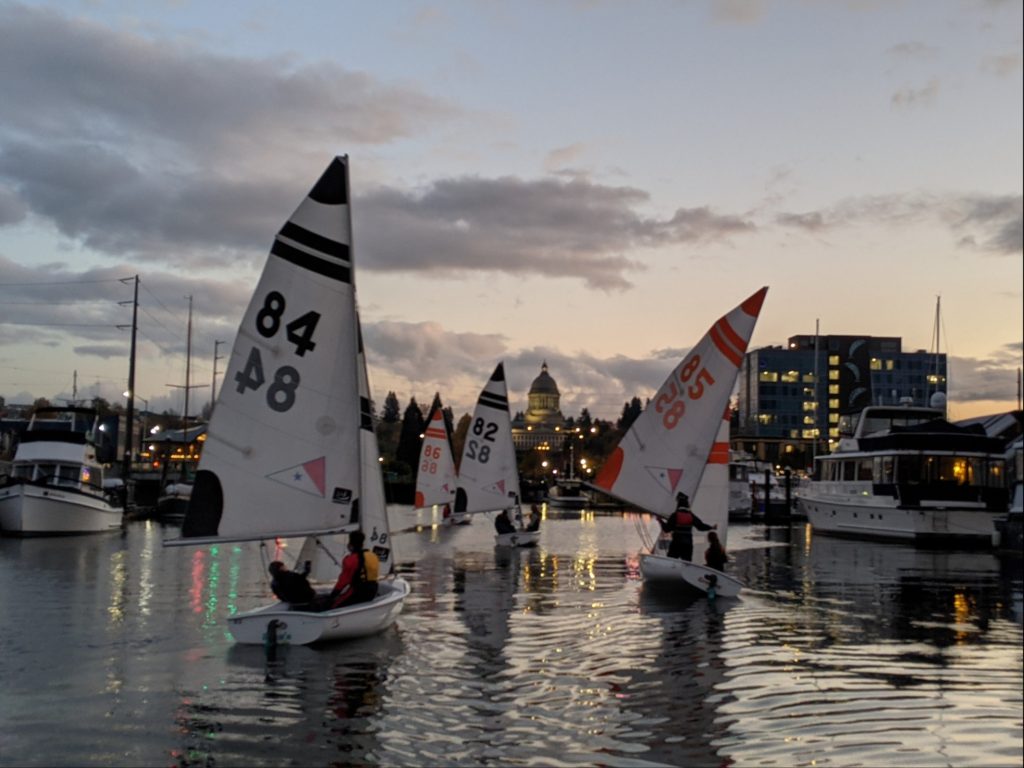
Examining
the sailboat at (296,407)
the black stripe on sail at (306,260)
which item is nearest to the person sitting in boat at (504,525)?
the sailboat at (296,407)

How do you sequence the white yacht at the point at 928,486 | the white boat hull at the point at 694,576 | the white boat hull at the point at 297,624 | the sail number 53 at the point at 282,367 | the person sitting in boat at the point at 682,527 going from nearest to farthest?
the white boat hull at the point at 297,624
the sail number 53 at the point at 282,367
the white boat hull at the point at 694,576
the person sitting in boat at the point at 682,527
the white yacht at the point at 928,486

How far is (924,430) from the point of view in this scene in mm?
56250

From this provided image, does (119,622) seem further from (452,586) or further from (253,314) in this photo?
(452,586)

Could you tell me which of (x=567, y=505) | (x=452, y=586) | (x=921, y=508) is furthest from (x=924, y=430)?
(x=567, y=505)

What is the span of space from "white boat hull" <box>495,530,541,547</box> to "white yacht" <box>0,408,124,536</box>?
22831 mm

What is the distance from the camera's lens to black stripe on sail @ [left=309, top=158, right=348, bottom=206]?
21156mm

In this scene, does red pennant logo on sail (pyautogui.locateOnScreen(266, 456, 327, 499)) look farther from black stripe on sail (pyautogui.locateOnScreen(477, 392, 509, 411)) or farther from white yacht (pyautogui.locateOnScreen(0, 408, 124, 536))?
white yacht (pyautogui.locateOnScreen(0, 408, 124, 536))

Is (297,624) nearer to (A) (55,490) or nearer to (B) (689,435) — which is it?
(B) (689,435)

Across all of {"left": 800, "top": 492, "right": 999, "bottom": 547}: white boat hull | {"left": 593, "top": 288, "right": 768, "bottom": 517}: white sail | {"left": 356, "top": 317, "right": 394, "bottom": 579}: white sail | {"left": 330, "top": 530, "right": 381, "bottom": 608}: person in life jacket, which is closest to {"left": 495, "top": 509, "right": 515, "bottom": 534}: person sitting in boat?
{"left": 800, "top": 492, "right": 999, "bottom": 547}: white boat hull

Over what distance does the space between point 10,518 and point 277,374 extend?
40.7 m

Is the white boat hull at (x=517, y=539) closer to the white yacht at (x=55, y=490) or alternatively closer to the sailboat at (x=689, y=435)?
the sailboat at (x=689, y=435)

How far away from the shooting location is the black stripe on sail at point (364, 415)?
21.7m

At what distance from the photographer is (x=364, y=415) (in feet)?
72.2

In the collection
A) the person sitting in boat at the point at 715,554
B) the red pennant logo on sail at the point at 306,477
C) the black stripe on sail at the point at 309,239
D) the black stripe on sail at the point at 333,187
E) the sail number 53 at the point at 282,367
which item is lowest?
the person sitting in boat at the point at 715,554
